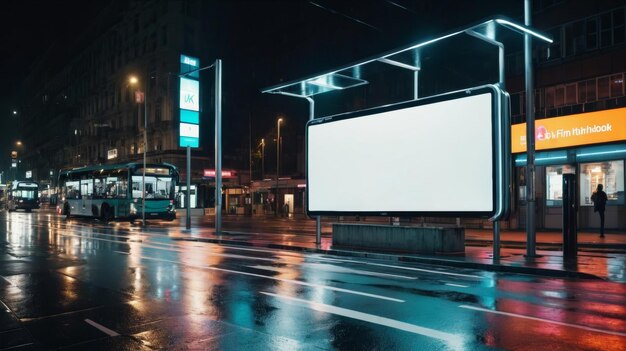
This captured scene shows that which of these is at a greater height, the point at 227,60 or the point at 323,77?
the point at 227,60

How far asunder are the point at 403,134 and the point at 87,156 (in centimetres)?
8002

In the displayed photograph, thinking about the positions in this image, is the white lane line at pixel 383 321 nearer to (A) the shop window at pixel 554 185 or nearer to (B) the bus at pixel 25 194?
(A) the shop window at pixel 554 185

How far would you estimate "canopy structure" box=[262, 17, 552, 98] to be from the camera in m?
13.0

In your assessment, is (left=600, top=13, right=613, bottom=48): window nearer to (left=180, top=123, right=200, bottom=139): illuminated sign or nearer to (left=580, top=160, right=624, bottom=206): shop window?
(left=580, top=160, right=624, bottom=206): shop window

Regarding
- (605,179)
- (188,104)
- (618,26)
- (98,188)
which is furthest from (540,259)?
(98,188)

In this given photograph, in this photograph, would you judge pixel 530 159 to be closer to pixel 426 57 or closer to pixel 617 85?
pixel 426 57

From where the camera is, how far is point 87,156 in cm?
8569

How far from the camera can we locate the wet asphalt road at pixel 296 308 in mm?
6297

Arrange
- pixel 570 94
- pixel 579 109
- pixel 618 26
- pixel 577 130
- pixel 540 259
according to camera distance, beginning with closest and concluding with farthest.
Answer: pixel 540 259, pixel 618 26, pixel 577 130, pixel 579 109, pixel 570 94

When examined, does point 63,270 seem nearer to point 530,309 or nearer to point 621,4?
point 530,309

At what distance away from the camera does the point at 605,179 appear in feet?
86.3

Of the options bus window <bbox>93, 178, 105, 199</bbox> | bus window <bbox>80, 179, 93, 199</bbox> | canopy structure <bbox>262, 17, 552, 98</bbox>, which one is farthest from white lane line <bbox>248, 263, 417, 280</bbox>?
bus window <bbox>80, 179, 93, 199</bbox>

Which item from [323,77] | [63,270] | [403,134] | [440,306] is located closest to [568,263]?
[403,134]

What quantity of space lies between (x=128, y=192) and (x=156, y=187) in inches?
69.5
